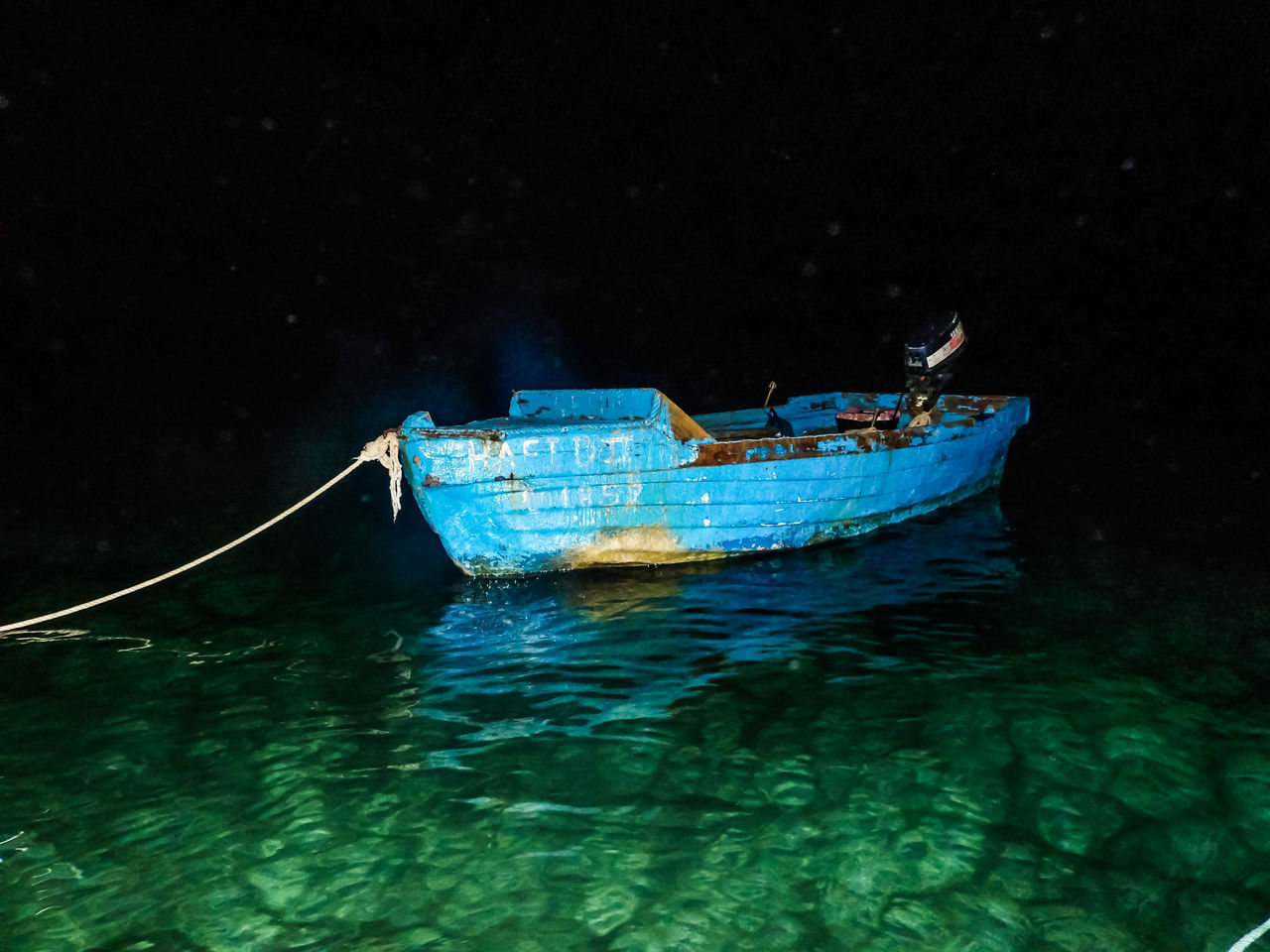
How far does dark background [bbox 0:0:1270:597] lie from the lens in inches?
711

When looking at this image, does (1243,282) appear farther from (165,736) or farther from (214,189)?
(165,736)

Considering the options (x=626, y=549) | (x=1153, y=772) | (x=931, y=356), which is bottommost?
(x=1153, y=772)

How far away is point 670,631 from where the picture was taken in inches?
248

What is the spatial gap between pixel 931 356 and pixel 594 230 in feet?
60.0

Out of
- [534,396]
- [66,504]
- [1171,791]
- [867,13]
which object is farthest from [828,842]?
[867,13]

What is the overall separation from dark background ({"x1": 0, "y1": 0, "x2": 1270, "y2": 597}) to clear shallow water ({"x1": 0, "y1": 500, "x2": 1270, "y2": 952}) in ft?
14.7

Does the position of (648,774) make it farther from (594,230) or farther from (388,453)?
(594,230)

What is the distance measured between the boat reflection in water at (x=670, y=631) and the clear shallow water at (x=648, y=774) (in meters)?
0.04

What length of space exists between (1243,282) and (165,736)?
3675cm

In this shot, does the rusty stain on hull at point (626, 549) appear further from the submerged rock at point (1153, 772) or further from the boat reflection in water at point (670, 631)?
the submerged rock at point (1153, 772)

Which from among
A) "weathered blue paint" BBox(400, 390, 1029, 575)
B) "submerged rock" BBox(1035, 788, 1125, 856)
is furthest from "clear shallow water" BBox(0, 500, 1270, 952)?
"weathered blue paint" BBox(400, 390, 1029, 575)

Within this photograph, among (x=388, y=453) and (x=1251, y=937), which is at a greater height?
(x=388, y=453)

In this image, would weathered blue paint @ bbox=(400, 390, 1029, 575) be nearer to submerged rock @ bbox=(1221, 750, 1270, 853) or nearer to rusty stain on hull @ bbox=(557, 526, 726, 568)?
rusty stain on hull @ bbox=(557, 526, 726, 568)

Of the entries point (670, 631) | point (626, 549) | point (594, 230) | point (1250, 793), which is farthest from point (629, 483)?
point (594, 230)
